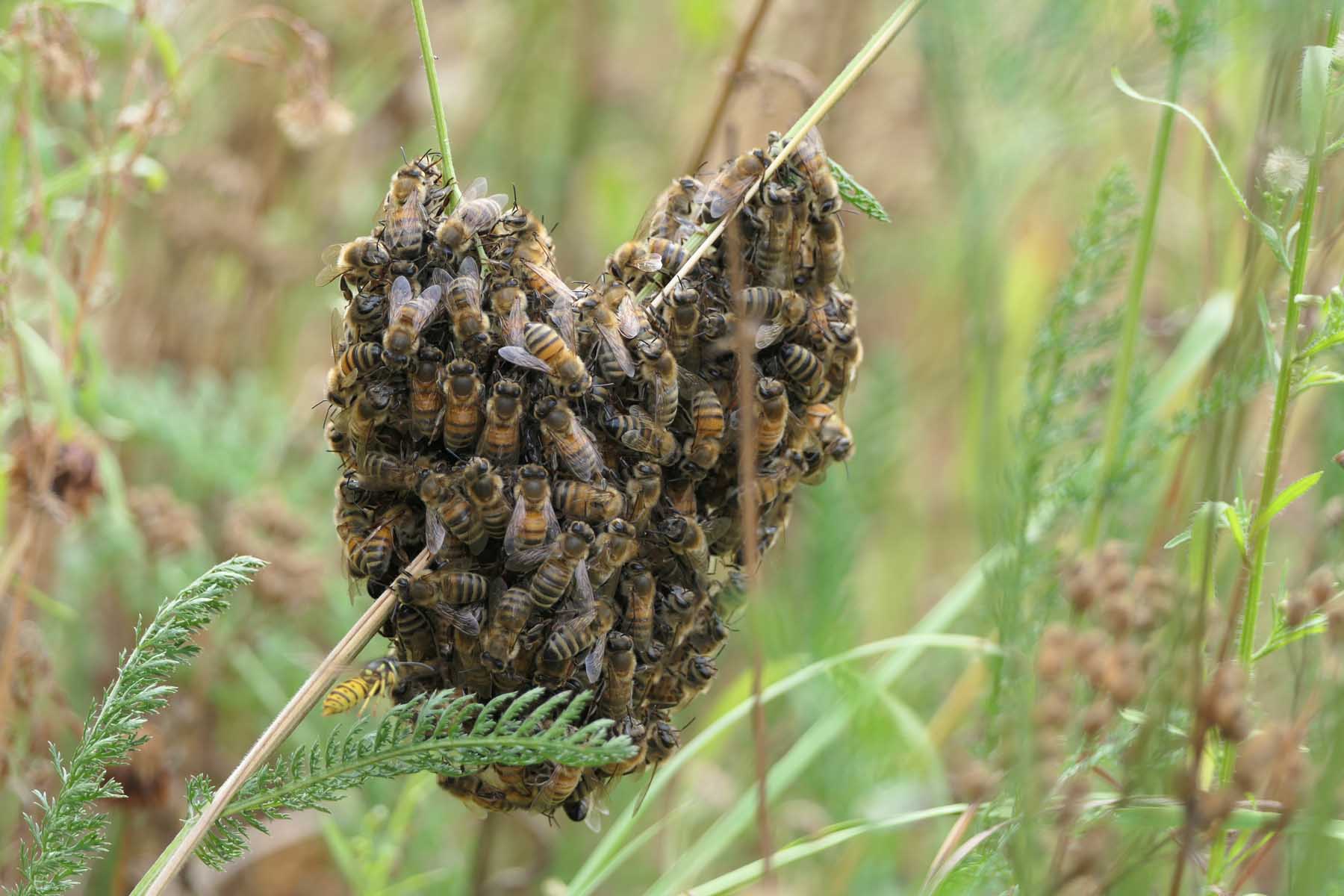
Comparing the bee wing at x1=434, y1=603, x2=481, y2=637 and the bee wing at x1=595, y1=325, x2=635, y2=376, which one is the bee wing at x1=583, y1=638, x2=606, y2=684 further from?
the bee wing at x1=595, y1=325, x2=635, y2=376

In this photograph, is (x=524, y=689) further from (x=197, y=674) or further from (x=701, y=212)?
(x=197, y=674)

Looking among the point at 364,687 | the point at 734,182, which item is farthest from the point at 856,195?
the point at 364,687

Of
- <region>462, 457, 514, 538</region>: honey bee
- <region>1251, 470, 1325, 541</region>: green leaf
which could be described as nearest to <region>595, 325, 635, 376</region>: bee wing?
<region>462, 457, 514, 538</region>: honey bee

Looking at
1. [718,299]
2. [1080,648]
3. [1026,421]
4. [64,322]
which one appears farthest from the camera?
[64,322]

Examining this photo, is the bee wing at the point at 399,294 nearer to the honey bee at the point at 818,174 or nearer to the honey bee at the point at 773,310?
the honey bee at the point at 773,310

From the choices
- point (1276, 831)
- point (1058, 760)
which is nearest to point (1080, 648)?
point (1058, 760)

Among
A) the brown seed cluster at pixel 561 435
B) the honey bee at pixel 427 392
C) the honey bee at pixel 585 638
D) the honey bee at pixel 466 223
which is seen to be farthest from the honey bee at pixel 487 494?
the honey bee at pixel 466 223

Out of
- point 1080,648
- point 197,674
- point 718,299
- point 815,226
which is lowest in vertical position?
point 197,674
